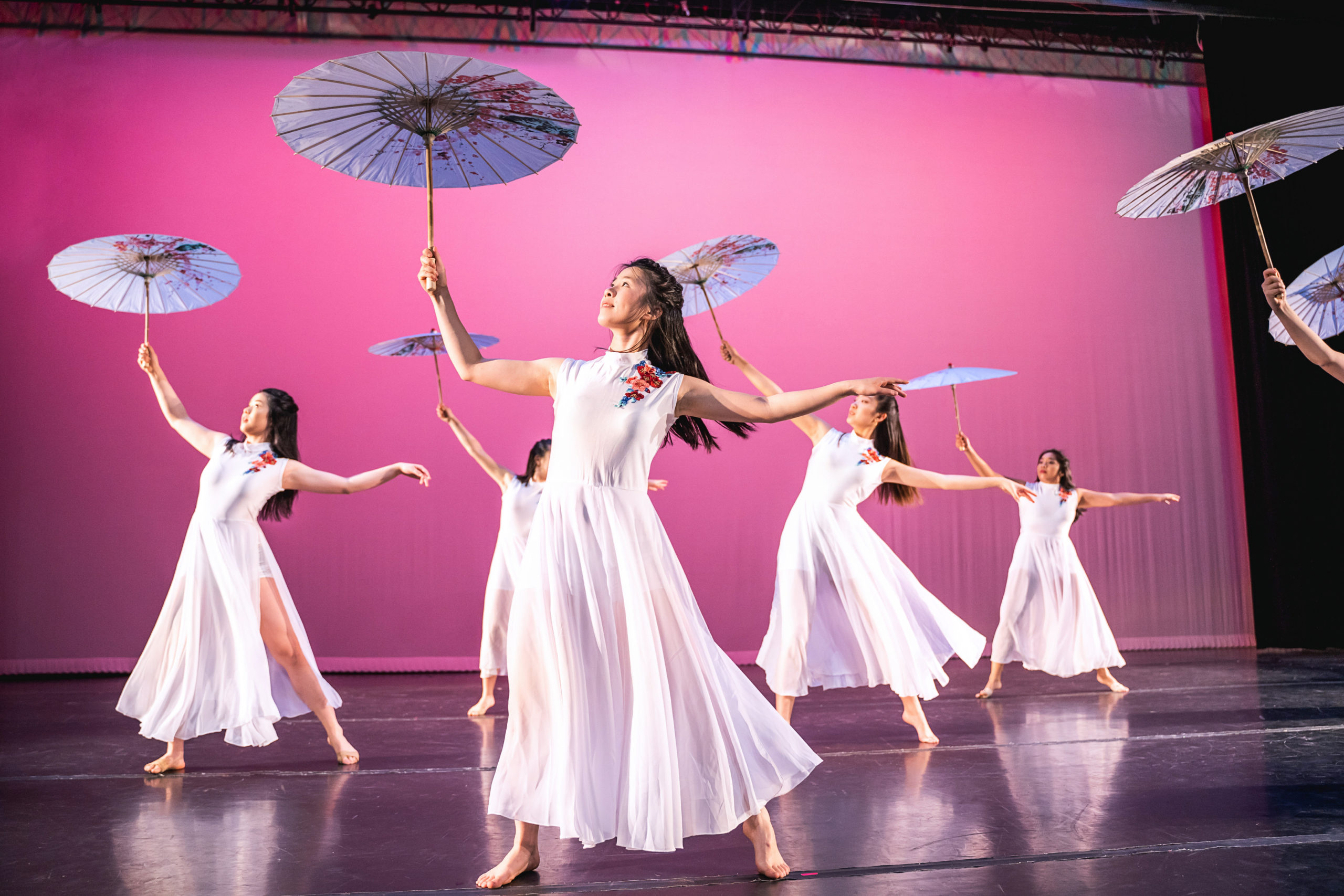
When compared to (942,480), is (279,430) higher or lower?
higher

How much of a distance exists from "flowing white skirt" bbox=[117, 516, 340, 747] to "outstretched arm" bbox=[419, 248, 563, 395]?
1948 millimetres

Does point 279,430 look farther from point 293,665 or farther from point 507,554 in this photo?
point 507,554

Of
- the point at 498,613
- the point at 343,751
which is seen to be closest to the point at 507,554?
the point at 498,613

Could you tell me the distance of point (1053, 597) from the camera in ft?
19.9

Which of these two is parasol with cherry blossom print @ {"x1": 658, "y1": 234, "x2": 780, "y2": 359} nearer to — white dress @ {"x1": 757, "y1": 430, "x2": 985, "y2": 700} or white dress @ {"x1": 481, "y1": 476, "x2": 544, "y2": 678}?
white dress @ {"x1": 757, "y1": 430, "x2": 985, "y2": 700}

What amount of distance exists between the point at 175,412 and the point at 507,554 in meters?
2.07

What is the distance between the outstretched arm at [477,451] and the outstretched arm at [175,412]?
4.10 ft

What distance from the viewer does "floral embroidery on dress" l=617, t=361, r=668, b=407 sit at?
2.26 meters

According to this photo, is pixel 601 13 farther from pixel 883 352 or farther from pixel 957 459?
pixel 957 459

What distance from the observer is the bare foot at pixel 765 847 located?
214 cm

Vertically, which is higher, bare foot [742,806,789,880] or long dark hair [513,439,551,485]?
long dark hair [513,439,551,485]

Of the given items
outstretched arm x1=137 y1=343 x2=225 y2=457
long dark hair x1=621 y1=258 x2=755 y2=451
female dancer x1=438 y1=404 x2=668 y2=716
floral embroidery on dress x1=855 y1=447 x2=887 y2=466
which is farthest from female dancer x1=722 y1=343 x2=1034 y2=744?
outstretched arm x1=137 y1=343 x2=225 y2=457

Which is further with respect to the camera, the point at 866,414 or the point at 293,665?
the point at 866,414

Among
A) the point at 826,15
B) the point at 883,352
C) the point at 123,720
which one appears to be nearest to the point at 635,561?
the point at 123,720
